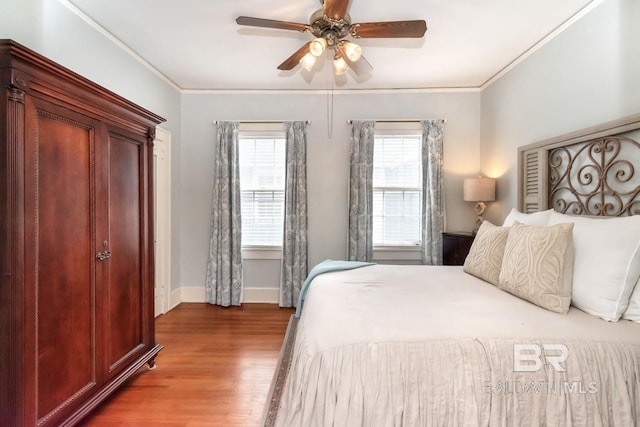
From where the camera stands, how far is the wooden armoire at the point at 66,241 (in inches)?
46.8

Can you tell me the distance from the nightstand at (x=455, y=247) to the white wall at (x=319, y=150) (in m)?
0.42

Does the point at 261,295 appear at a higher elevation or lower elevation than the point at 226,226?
lower

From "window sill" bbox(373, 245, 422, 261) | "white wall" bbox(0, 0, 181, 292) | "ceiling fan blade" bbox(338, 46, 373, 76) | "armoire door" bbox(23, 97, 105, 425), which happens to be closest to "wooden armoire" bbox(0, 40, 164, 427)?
"armoire door" bbox(23, 97, 105, 425)

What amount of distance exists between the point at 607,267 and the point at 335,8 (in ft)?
6.33

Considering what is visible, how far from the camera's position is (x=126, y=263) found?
74.7 inches

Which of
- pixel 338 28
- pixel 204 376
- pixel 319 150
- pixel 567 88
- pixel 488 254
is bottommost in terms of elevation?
pixel 204 376

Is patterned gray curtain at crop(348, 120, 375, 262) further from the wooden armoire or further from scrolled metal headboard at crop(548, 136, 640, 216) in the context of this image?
the wooden armoire

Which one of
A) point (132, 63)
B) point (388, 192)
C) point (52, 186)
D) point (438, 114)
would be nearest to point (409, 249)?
point (388, 192)

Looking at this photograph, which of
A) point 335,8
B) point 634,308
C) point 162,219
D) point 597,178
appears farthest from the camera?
point 162,219

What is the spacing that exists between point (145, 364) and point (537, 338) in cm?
256

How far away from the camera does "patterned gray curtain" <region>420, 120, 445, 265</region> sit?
11.4 ft

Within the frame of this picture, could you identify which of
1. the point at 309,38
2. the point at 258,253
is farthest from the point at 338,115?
the point at 258,253

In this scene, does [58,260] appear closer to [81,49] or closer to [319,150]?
[81,49]

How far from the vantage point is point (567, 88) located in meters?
2.25
